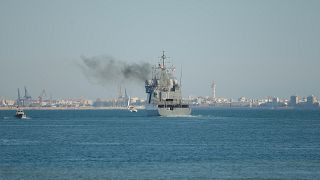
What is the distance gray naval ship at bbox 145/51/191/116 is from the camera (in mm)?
176500

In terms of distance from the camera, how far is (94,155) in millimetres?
66875

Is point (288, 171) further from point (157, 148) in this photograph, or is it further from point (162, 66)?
point (162, 66)

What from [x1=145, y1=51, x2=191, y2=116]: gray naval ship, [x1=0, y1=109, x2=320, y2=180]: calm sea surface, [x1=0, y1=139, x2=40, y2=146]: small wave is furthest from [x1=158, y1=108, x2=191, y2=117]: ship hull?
[x1=0, y1=139, x2=40, y2=146]: small wave

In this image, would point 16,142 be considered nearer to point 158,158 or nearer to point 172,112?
point 158,158

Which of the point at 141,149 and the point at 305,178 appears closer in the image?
the point at 305,178

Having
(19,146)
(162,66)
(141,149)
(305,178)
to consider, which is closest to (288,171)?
(305,178)

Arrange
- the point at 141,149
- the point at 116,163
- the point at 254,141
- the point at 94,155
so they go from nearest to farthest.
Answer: the point at 116,163
the point at 94,155
the point at 141,149
the point at 254,141

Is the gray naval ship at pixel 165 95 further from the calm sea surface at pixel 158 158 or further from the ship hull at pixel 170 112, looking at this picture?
the calm sea surface at pixel 158 158

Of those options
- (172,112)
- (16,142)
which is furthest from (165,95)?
(16,142)

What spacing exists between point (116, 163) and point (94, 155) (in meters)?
7.15

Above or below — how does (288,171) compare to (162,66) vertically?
below

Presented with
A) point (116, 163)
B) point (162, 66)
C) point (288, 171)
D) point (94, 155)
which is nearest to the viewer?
point (288, 171)

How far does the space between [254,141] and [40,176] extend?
39.7 m

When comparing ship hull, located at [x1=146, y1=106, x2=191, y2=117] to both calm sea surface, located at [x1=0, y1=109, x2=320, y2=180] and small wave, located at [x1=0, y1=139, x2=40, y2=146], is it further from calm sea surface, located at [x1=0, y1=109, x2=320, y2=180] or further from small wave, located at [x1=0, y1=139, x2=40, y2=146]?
small wave, located at [x1=0, y1=139, x2=40, y2=146]
